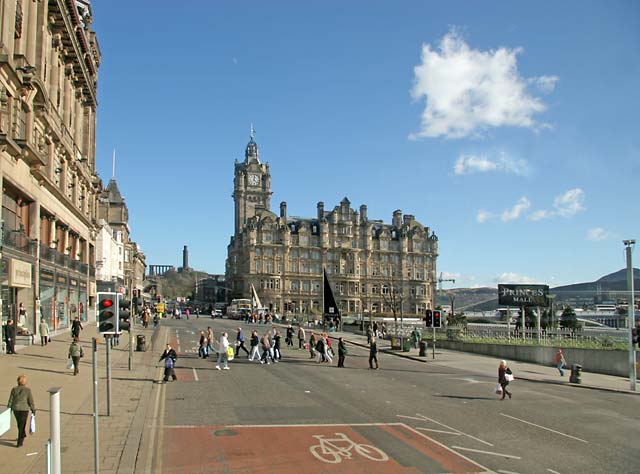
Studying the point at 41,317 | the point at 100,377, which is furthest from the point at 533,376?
the point at 41,317

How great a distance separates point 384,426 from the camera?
14859 millimetres

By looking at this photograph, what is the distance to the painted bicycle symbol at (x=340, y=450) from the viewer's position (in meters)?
11.8

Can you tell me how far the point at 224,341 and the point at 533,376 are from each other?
1518cm

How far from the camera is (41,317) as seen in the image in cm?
3428

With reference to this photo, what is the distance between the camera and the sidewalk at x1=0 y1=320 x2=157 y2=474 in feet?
35.8

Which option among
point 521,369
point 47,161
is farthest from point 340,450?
point 47,161

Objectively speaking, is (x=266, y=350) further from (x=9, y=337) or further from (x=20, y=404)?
(x=20, y=404)

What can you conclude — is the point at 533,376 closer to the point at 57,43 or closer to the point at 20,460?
the point at 20,460

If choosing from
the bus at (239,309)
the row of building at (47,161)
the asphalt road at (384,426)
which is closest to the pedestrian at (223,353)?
the asphalt road at (384,426)

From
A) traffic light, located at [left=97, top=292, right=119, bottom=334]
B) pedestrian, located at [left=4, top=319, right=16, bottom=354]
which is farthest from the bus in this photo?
traffic light, located at [left=97, top=292, right=119, bottom=334]

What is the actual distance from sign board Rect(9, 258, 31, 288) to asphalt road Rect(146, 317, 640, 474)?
948cm

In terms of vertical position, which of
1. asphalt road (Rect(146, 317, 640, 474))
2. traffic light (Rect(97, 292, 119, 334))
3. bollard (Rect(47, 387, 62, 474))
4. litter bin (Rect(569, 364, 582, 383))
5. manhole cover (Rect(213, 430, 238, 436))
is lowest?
litter bin (Rect(569, 364, 582, 383))

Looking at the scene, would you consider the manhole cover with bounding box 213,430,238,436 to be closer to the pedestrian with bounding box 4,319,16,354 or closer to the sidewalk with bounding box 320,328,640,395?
the pedestrian with bounding box 4,319,16,354

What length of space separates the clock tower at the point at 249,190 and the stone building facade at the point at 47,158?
9613 cm
